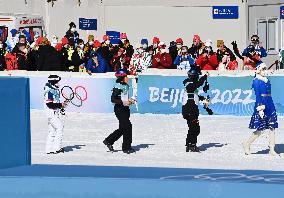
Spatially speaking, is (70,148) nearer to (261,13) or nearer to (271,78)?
(271,78)

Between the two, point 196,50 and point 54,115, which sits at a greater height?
point 196,50

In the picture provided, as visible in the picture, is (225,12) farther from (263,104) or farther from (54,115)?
(263,104)

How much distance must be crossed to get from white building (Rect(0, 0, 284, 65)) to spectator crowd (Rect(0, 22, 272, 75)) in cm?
572

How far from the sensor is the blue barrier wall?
523 inches

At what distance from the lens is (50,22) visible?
35.5 metres

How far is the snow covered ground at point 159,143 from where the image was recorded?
1706cm

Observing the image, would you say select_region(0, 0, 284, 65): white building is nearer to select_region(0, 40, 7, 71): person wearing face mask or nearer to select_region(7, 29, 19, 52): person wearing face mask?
select_region(7, 29, 19, 52): person wearing face mask

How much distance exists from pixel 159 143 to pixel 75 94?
6.55 meters

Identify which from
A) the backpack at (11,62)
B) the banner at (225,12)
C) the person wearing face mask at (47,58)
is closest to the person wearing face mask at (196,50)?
the person wearing face mask at (47,58)

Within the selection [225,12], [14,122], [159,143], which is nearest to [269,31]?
[225,12]

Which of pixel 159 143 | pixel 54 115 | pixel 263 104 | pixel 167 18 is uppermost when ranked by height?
pixel 167 18

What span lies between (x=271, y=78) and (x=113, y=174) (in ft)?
44.6

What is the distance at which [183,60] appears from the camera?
90.2 feet

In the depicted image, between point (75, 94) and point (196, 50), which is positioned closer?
point (75, 94)
